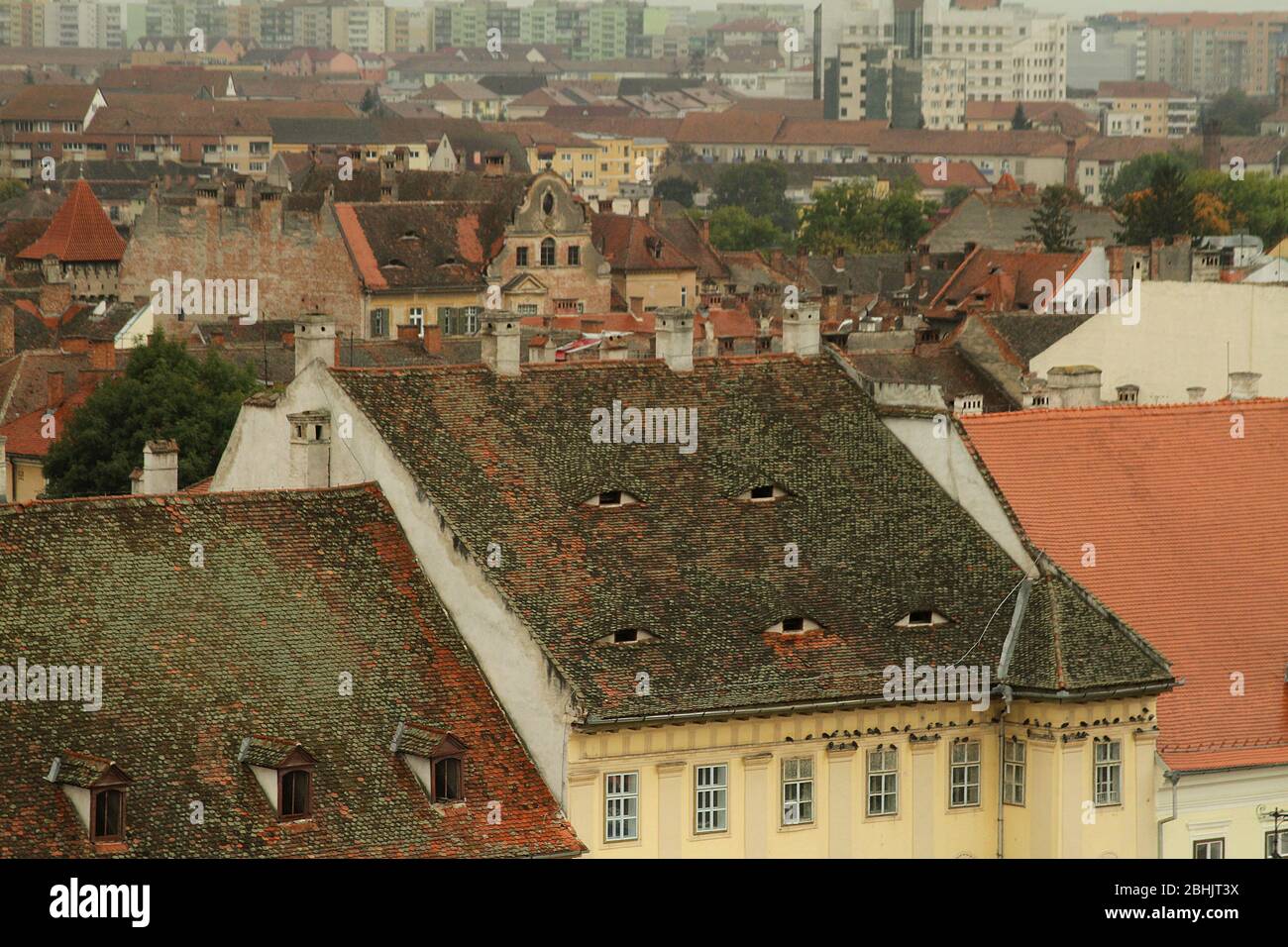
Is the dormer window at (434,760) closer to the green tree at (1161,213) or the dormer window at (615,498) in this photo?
the dormer window at (615,498)

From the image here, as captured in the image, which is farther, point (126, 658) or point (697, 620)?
point (697, 620)

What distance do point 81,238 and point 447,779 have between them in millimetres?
102160

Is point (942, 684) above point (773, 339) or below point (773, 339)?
below

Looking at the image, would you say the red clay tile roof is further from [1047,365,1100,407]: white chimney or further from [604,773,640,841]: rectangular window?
[604,773,640,841]: rectangular window

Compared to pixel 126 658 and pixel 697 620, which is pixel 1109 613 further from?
pixel 126 658

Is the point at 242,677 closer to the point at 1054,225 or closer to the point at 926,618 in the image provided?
the point at 926,618

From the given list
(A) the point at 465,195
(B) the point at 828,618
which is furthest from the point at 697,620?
(A) the point at 465,195

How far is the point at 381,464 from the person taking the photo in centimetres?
3325

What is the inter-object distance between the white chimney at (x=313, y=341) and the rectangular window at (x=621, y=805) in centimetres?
770

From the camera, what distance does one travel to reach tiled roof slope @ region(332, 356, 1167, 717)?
Result: 104ft

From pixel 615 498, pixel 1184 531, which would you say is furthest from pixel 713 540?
pixel 1184 531

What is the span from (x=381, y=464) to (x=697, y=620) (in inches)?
162

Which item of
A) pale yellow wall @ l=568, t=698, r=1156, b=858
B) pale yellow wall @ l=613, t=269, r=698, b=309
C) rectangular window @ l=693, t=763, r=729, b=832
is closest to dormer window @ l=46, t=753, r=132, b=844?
pale yellow wall @ l=568, t=698, r=1156, b=858
